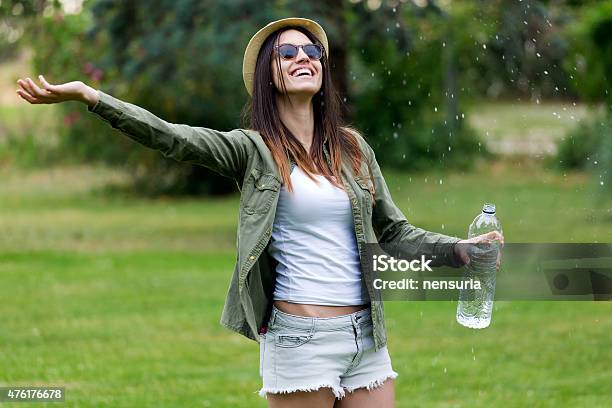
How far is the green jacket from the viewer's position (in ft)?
12.8

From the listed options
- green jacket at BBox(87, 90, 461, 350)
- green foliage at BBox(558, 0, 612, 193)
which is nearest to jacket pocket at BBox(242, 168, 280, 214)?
green jacket at BBox(87, 90, 461, 350)

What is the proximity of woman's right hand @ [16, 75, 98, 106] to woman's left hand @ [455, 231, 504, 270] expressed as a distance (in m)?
1.34

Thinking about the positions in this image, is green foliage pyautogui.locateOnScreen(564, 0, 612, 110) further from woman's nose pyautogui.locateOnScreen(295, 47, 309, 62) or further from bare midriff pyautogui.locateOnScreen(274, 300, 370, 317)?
bare midriff pyautogui.locateOnScreen(274, 300, 370, 317)

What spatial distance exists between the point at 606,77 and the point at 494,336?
12.4 meters

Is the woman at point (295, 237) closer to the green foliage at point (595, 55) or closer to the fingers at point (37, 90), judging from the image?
the fingers at point (37, 90)

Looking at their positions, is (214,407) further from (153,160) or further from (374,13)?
(153,160)

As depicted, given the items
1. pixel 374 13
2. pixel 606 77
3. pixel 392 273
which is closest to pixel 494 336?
pixel 392 273

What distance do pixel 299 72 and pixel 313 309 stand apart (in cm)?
81

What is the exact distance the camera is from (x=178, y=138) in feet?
12.9

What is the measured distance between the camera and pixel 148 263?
13867 millimetres

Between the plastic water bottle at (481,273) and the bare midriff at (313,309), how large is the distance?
50cm

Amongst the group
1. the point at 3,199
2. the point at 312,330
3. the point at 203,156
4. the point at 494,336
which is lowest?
the point at 3,199

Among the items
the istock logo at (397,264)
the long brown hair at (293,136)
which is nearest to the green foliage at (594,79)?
the istock logo at (397,264)

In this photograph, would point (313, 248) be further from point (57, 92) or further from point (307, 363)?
point (57, 92)
